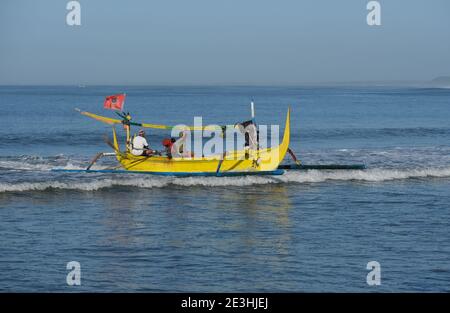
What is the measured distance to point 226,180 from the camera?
1103 inches

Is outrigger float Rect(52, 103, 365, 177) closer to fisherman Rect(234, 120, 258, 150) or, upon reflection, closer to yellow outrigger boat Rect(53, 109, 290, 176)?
yellow outrigger boat Rect(53, 109, 290, 176)

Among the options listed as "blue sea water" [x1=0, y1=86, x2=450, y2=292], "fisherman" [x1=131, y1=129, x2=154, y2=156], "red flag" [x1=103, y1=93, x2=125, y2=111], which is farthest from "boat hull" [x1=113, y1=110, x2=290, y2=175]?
"red flag" [x1=103, y1=93, x2=125, y2=111]

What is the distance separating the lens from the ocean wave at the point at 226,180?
26.7 m

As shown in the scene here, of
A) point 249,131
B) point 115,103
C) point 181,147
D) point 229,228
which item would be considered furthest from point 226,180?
point 229,228

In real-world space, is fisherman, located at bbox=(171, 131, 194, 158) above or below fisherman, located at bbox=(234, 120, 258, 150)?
below

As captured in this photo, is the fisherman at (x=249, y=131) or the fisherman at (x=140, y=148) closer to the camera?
the fisherman at (x=249, y=131)

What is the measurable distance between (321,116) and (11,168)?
42.8m

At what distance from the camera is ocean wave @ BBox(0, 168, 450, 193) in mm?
26688

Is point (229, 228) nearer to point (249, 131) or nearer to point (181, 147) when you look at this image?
point (249, 131)

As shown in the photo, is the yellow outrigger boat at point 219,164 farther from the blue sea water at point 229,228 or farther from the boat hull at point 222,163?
the blue sea water at point 229,228

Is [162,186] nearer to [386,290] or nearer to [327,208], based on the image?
[327,208]

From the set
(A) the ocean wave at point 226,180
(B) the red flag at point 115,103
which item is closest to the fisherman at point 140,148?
(A) the ocean wave at point 226,180
